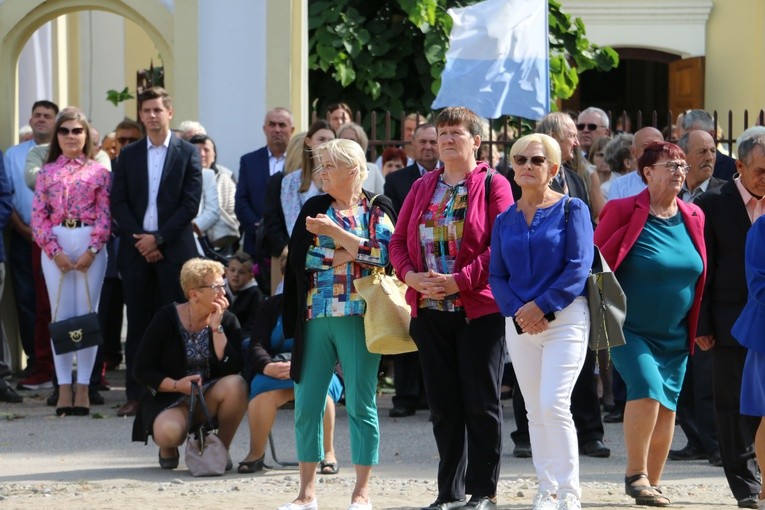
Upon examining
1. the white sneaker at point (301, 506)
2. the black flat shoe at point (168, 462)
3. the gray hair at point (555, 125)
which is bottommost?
the black flat shoe at point (168, 462)

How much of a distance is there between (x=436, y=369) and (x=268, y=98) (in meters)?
6.45

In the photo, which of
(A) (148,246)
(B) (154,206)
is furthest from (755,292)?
(B) (154,206)

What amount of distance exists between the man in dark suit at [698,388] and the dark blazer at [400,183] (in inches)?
84.8

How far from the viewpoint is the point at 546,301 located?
24.2 feet

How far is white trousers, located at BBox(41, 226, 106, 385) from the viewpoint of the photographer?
11.4 m

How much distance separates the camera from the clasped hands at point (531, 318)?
7.37m

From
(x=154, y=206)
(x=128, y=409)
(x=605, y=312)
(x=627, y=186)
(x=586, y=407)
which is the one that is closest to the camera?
(x=605, y=312)

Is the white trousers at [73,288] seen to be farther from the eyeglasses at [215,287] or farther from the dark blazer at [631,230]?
the dark blazer at [631,230]

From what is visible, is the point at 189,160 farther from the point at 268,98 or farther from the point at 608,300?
the point at 608,300

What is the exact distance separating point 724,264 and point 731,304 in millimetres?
222

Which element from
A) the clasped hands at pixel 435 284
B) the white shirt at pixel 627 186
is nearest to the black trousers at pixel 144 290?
the white shirt at pixel 627 186

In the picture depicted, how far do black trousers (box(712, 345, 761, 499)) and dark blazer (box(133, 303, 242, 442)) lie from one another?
2862 mm

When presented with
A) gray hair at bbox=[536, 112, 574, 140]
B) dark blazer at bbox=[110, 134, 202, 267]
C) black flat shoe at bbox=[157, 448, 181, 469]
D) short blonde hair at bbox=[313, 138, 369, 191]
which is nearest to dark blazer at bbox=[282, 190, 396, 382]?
short blonde hair at bbox=[313, 138, 369, 191]

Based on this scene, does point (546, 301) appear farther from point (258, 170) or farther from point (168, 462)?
point (258, 170)
